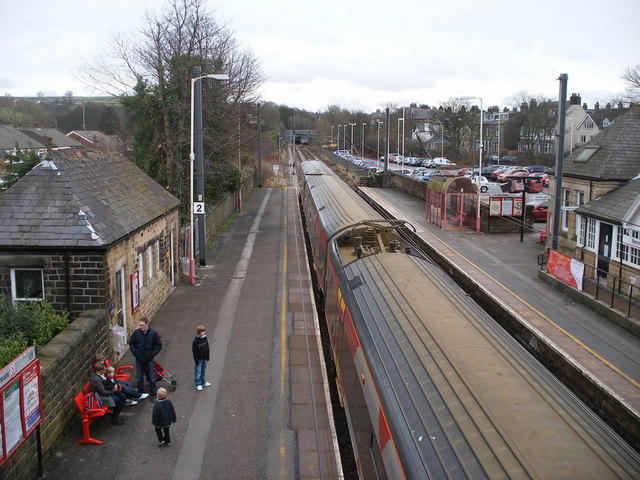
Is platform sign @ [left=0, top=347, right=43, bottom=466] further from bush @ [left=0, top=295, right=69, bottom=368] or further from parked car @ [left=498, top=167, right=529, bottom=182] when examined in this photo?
parked car @ [left=498, top=167, right=529, bottom=182]

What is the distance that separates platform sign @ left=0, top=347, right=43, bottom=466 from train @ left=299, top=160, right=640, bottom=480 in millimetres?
4156

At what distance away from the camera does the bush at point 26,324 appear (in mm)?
8898

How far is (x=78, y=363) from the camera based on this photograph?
965 cm

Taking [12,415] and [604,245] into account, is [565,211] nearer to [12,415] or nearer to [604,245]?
[604,245]

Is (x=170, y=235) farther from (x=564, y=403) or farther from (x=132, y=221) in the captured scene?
(x=564, y=403)

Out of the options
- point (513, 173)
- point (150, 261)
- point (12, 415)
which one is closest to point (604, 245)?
point (150, 261)

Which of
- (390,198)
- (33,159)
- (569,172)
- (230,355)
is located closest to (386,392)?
(230,355)

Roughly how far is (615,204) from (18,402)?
18411 millimetres

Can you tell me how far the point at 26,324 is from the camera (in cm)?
957

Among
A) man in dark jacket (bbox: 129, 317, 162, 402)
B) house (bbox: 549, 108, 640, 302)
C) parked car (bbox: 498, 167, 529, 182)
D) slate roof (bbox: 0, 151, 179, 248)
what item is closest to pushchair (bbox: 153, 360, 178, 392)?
man in dark jacket (bbox: 129, 317, 162, 402)

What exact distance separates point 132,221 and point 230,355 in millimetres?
3718

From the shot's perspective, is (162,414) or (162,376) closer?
(162,414)

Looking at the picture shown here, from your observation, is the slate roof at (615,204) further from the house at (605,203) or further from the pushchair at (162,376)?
the pushchair at (162,376)

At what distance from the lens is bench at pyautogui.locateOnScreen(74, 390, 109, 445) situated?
8.63m
